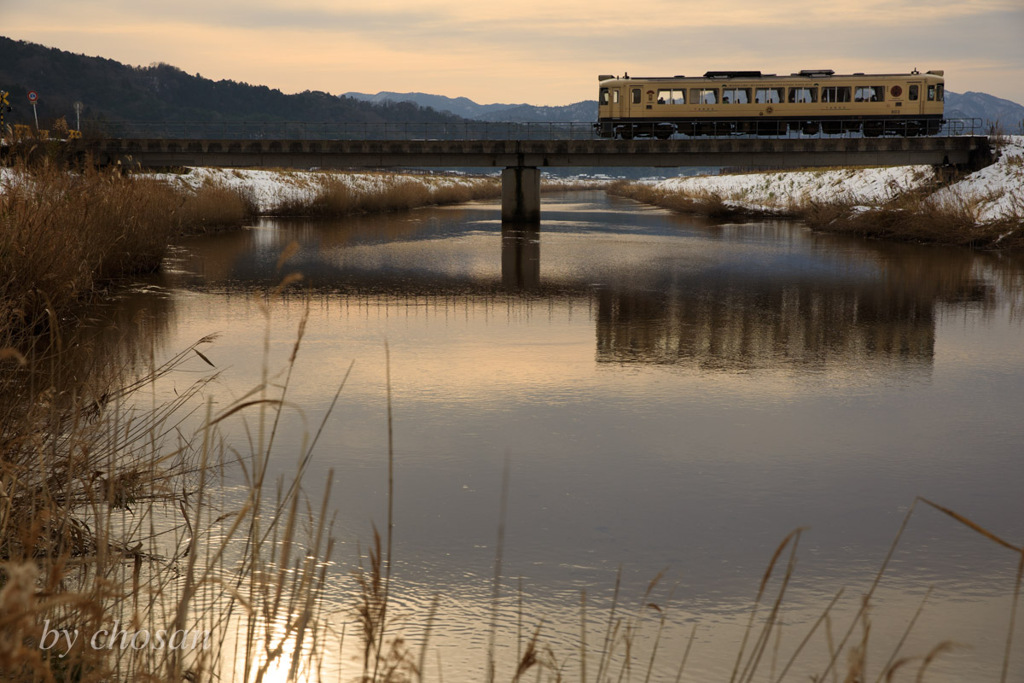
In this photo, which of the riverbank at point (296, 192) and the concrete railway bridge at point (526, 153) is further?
the riverbank at point (296, 192)

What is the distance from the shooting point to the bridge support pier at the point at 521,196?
41594 mm

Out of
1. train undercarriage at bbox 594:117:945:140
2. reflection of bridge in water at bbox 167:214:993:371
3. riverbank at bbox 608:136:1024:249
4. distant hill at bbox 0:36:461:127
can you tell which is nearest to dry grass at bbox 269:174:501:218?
train undercarriage at bbox 594:117:945:140

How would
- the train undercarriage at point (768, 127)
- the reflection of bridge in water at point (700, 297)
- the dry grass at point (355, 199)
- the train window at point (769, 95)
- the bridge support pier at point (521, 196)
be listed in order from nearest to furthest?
the reflection of bridge in water at point (700, 297), the train window at point (769, 95), the bridge support pier at point (521, 196), the train undercarriage at point (768, 127), the dry grass at point (355, 199)

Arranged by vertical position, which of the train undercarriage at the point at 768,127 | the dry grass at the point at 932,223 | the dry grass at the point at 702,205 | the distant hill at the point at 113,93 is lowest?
the dry grass at the point at 932,223

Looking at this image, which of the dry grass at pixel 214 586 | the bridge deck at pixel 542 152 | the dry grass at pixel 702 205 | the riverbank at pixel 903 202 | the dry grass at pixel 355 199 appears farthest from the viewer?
the dry grass at pixel 702 205

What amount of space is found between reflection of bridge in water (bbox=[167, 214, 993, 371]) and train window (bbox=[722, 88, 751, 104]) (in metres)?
16.0

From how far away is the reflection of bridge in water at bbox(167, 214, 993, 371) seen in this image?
13180 millimetres

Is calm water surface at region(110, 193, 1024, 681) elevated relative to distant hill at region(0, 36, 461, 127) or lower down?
lower down

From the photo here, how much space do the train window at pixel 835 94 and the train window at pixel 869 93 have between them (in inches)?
15.6

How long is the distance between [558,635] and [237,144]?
38750 mm

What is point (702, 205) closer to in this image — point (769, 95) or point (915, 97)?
point (769, 95)

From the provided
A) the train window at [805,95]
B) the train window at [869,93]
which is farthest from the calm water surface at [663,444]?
the train window at [869,93]

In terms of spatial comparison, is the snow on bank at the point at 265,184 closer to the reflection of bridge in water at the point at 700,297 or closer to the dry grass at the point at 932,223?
the reflection of bridge in water at the point at 700,297

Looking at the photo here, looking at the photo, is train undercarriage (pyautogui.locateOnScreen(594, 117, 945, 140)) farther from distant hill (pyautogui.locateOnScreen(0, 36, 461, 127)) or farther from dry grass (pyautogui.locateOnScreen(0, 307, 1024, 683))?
distant hill (pyautogui.locateOnScreen(0, 36, 461, 127))
